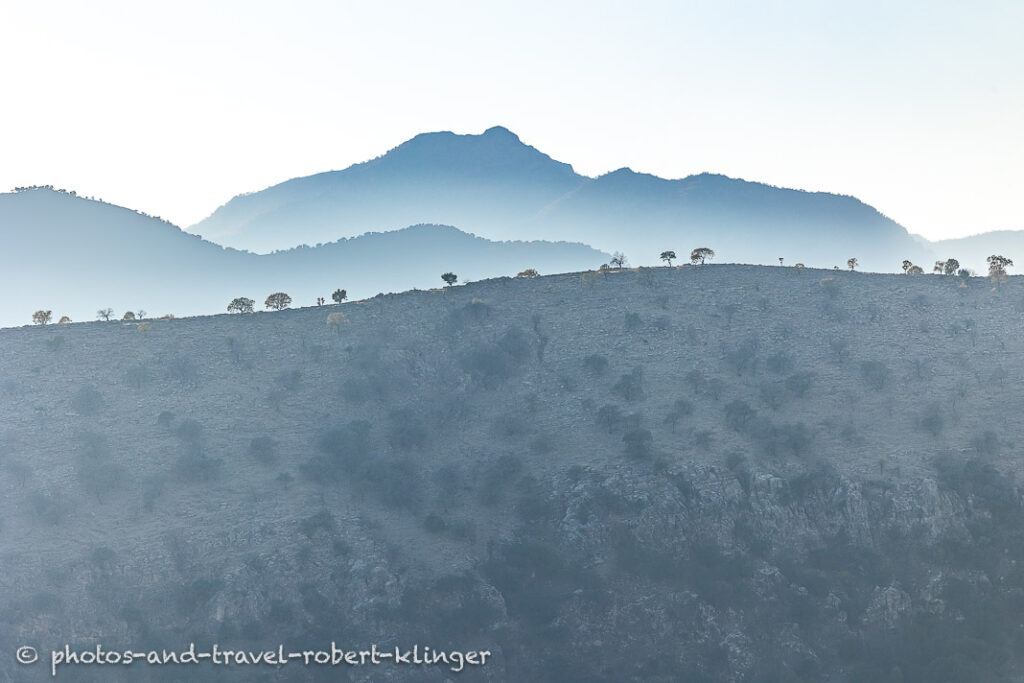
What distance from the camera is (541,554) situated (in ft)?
303

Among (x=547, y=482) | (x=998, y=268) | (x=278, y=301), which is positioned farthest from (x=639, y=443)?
(x=998, y=268)

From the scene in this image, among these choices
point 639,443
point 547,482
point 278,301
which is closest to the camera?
point 547,482

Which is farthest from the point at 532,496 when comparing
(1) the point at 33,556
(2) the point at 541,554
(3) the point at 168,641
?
(1) the point at 33,556

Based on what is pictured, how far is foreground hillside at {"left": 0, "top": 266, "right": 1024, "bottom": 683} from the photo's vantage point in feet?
274

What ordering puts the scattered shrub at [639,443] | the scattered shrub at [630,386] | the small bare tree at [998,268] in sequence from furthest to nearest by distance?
the small bare tree at [998,268] < the scattered shrub at [630,386] < the scattered shrub at [639,443]

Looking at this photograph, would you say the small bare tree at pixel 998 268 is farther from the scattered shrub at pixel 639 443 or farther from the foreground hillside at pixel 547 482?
the scattered shrub at pixel 639 443

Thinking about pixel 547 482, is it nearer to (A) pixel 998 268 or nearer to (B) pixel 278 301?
(B) pixel 278 301

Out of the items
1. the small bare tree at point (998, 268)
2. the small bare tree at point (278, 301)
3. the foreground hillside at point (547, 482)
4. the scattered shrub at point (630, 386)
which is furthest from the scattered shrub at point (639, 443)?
the small bare tree at point (278, 301)

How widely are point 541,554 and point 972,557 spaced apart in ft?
125

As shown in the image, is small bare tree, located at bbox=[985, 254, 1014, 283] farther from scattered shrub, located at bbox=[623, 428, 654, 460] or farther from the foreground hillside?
scattered shrub, located at bbox=[623, 428, 654, 460]

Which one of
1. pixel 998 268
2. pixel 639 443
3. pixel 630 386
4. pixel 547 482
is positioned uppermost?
pixel 998 268

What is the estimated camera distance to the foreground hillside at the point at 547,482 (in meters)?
83.4

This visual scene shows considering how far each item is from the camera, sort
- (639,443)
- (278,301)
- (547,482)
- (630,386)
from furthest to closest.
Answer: (278,301) → (630,386) → (639,443) → (547,482)

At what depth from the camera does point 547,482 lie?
99.4 metres
